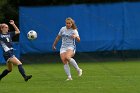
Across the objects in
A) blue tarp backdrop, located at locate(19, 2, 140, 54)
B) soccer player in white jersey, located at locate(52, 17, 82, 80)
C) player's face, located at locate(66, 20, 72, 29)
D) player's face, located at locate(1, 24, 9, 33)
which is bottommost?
blue tarp backdrop, located at locate(19, 2, 140, 54)

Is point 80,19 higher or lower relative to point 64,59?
lower

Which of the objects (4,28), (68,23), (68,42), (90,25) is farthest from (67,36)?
(90,25)

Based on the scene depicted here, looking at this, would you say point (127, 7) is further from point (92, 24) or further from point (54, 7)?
point (54, 7)

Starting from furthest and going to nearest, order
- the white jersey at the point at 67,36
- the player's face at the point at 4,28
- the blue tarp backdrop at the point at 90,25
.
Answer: the blue tarp backdrop at the point at 90,25, the white jersey at the point at 67,36, the player's face at the point at 4,28

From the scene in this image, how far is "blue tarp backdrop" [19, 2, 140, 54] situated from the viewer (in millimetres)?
28828

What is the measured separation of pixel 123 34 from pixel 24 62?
562 centimetres

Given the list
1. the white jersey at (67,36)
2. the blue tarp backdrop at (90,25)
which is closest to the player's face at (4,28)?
the white jersey at (67,36)

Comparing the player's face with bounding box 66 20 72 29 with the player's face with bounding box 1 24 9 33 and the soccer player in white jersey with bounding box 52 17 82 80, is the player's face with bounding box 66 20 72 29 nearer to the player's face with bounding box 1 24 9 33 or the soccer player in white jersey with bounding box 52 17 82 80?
the soccer player in white jersey with bounding box 52 17 82 80

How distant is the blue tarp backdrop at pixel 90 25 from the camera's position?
28.8 meters

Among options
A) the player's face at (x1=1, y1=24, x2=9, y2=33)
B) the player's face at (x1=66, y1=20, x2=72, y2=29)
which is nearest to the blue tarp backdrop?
the player's face at (x1=66, y1=20, x2=72, y2=29)

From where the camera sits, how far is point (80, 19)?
29.3 m

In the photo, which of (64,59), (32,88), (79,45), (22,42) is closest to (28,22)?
(22,42)

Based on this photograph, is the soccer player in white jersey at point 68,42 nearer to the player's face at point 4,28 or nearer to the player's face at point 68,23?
the player's face at point 68,23

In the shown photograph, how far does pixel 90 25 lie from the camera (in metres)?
29.4
